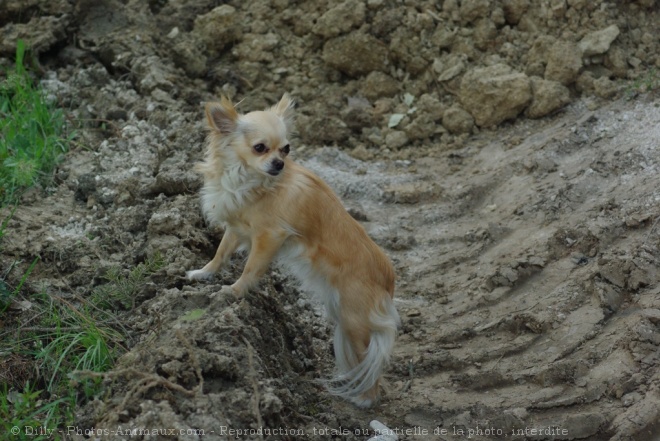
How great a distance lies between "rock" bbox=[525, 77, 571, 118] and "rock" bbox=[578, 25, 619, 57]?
43 cm

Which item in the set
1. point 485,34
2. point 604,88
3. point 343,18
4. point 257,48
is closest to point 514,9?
point 485,34

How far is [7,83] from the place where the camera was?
7.13 m

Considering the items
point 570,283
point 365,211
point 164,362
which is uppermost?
point 164,362

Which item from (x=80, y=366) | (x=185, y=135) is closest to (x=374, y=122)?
(x=185, y=135)

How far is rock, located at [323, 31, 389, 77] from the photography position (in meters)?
8.09

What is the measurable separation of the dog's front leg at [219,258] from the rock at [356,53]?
377cm

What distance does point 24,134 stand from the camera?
21.5 feet

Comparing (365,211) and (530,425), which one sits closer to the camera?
(530,425)

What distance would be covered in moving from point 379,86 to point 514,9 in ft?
5.04

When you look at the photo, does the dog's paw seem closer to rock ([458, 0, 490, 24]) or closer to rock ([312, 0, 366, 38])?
rock ([312, 0, 366, 38])

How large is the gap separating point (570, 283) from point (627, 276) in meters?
0.39

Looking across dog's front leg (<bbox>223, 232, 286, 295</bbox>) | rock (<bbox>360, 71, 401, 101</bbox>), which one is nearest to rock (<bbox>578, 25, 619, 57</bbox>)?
rock (<bbox>360, 71, 401, 101</bbox>)

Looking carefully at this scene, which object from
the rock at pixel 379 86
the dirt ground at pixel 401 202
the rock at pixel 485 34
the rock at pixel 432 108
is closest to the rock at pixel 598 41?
the dirt ground at pixel 401 202

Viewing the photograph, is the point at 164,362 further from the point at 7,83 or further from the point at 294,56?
the point at 294,56
